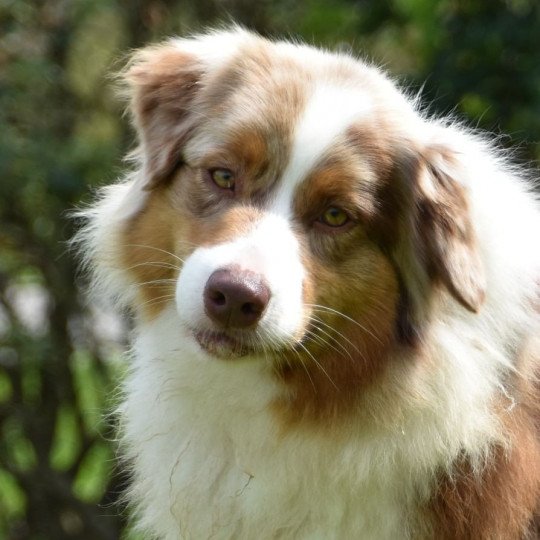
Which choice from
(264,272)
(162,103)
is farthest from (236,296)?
(162,103)

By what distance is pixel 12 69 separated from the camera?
567cm

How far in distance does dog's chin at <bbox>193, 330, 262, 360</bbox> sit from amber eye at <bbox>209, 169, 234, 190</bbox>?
519 millimetres

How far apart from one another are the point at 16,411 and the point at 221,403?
288 centimetres

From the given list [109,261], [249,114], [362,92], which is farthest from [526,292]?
[109,261]

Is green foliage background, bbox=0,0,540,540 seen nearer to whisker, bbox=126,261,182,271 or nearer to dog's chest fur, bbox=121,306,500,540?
dog's chest fur, bbox=121,306,500,540

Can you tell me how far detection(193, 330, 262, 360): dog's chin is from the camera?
147 inches

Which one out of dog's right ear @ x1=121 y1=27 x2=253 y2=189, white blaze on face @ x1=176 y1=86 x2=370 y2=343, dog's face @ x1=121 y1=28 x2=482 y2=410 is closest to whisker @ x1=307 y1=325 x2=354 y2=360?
dog's face @ x1=121 y1=28 x2=482 y2=410

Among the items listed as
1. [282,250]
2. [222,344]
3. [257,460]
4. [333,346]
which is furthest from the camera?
[257,460]

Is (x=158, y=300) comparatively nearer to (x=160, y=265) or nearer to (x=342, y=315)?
(x=160, y=265)

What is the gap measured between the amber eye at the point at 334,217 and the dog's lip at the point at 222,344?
20.0 inches

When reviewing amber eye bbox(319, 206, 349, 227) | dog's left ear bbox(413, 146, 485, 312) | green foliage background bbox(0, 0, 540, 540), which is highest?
dog's left ear bbox(413, 146, 485, 312)

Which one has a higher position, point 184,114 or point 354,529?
point 184,114

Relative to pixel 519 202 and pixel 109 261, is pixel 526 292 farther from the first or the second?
pixel 109 261

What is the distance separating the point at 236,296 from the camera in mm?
3521
